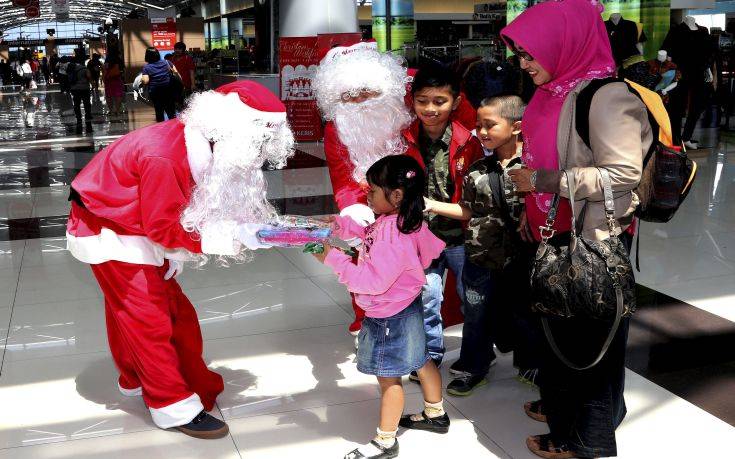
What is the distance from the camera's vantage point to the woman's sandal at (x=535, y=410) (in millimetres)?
2768

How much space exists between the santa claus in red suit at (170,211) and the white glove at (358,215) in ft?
0.88

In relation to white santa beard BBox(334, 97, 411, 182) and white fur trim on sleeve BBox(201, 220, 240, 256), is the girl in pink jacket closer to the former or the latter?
white fur trim on sleeve BBox(201, 220, 240, 256)

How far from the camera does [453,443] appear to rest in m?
2.61

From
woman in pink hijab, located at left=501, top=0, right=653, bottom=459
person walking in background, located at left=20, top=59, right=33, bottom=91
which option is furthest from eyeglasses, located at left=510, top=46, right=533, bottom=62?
person walking in background, located at left=20, top=59, right=33, bottom=91

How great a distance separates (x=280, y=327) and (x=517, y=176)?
1880 millimetres

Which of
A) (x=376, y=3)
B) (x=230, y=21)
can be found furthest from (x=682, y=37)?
Answer: (x=230, y=21)

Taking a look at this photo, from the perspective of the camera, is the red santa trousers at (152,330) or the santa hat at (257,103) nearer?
the santa hat at (257,103)

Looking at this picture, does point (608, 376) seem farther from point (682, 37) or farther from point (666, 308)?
point (682, 37)

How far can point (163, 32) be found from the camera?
75.3ft

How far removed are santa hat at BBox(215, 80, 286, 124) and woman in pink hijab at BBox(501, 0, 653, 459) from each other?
0.80 meters

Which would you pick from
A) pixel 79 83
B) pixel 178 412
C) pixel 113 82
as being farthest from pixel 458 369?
pixel 113 82

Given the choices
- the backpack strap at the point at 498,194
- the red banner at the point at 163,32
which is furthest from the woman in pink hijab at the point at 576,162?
→ the red banner at the point at 163,32

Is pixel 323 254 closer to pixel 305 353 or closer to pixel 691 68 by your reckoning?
pixel 305 353

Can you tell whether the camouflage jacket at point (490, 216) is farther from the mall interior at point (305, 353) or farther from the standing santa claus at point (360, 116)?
the standing santa claus at point (360, 116)
